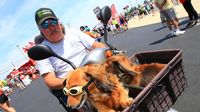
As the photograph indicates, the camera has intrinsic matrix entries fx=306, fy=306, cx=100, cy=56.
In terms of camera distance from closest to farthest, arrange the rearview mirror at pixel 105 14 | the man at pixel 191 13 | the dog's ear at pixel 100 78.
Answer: the dog's ear at pixel 100 78
the rearview mirror at pixel 105 14
the man at pixel 191 13

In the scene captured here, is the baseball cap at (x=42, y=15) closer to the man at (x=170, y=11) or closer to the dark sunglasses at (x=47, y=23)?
the dark sunglasses at (x=47, y=23)

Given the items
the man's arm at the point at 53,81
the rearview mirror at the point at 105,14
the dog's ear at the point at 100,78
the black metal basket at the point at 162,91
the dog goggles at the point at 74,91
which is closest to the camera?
the dog goggles at the point at 74,91

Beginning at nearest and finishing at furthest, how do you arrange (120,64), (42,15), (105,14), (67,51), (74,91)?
(74,91) < (120,64) < (105,14) < (42,15) < (67,51)

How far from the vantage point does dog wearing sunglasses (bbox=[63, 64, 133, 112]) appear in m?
2.30

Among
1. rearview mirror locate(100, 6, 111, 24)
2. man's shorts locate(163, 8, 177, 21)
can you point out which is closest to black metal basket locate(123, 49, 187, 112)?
rearview mirror locate(100, 6, 111, 24)

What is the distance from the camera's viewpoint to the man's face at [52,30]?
3.48 metres

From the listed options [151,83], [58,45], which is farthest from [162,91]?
[58,45]

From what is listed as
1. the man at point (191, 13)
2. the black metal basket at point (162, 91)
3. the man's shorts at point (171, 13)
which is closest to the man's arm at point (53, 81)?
the black metal basket at point (162, 91)

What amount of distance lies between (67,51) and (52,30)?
378 millimetres

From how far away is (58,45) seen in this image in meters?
3.95

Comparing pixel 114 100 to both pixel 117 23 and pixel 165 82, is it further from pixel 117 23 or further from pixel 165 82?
pixel 117 23

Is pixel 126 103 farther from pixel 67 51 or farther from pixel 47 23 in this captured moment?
pixel 67 51

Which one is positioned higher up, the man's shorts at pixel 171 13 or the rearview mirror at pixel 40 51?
the rearview mirror at pixel 40 51

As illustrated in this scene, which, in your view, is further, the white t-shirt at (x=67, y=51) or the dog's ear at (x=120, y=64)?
the white t-shirt at (x=67, y=51)
